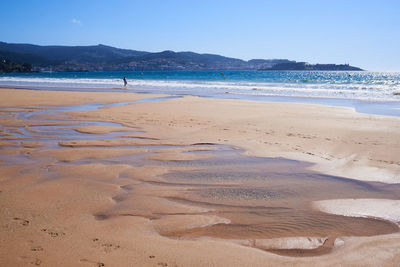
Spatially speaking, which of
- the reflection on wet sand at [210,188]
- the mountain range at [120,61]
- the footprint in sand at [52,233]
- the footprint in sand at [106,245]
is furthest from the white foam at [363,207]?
the mountain range at [120,61]

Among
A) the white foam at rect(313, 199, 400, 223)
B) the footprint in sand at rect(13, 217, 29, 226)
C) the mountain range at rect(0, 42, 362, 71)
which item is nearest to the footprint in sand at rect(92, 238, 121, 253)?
the footprint in sand at rect(13, 217, 29, 226)

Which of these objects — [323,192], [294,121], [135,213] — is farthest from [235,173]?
[294,121]

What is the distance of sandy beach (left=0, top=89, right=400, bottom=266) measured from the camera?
3.03 metres

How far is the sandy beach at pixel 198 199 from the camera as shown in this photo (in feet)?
9.93

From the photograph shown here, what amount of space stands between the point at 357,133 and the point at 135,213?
26.4ft

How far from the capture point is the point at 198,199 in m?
4.46

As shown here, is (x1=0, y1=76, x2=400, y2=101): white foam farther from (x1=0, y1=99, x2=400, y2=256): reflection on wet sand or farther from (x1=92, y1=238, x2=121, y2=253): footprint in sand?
(x1=92, y1=238, x2=121, y2=253): footprint in sand

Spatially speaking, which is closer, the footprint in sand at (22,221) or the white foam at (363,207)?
the footprint in sand at (22,221)

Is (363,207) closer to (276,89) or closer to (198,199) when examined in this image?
(198,199)

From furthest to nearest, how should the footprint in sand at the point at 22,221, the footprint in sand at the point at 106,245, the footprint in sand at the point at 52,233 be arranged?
the footprint in sand at the point at 22,221 → the footprint in sand at the point at 52,233 → the footprint in sand at the point at 106,245

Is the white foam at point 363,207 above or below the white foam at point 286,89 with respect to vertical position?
below

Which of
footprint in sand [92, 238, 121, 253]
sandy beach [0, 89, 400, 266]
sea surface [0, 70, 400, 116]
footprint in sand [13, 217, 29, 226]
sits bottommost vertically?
footprint in sand [13, 217, 29, 226]

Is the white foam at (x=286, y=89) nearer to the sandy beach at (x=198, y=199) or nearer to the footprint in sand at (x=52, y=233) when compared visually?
the sandy beach at (x=198, y=199)

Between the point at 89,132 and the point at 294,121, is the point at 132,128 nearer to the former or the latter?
the point at 89,132
